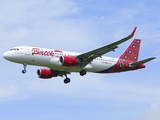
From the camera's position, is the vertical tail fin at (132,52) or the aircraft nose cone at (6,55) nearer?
the aircraft nose cone at (6,55)

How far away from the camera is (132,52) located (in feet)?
325

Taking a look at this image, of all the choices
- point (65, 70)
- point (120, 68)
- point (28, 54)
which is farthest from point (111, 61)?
point (28, 54)

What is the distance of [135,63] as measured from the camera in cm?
9469

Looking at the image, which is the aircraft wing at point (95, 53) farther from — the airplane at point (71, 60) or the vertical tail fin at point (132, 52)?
the vertical tail fin at point (132, 52)

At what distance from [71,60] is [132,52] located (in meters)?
13.1

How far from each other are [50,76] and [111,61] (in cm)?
942

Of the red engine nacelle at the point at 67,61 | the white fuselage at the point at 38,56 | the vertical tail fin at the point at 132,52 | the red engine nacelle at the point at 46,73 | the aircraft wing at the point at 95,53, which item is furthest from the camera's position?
the vertical tail fin at the point at 132,52

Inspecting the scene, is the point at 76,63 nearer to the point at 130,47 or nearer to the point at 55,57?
the point at 55,57

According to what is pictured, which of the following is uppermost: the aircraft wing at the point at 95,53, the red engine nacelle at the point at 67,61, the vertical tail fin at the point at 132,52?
the vertical tail fin at the point at 132,52

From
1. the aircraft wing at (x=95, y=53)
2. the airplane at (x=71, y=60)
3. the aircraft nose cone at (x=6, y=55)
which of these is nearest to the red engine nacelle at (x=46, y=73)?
the airplane at (x=71, y=60)

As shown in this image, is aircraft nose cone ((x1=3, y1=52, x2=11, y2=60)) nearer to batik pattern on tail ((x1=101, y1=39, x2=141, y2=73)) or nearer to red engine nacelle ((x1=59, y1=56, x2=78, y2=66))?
red engine nacelle ((x1=59, y1=56, x2=78, y2=66))

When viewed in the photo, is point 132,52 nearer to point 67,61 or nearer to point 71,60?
point 71,60

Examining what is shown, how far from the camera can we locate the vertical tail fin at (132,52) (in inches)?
3839

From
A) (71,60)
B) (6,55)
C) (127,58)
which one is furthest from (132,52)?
(6,55)
